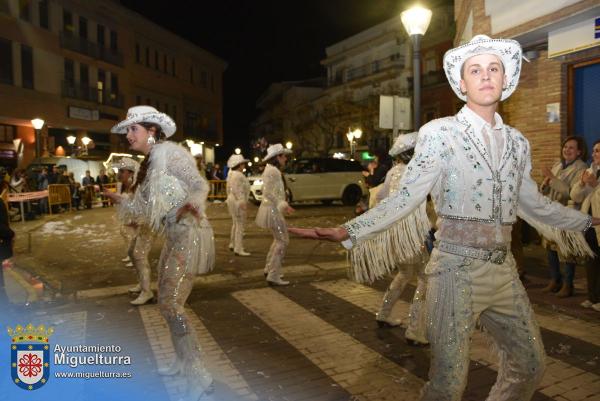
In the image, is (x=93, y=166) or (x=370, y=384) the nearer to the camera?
(x=370, y=384)

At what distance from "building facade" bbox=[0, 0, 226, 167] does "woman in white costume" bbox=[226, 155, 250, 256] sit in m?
13.2

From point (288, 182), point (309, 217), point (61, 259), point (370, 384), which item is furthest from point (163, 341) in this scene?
point (288, 182)

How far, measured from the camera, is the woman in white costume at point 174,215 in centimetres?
380

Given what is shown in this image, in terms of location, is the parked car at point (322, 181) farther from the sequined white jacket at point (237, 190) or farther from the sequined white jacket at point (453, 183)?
the sequined white jacket at point (453, 183)

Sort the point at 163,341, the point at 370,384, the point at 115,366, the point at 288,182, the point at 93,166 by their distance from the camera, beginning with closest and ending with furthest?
the point at 370,384
the point at 115,366
the point at 163,341
the point at 288,182
the point at 93,166

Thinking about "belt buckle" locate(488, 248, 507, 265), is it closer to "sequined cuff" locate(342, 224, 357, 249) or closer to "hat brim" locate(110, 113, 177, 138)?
"sequined cuff" locate(342, 224, 357, 249)

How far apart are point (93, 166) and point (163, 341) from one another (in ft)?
81.7

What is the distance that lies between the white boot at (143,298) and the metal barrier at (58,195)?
1468 centimetres

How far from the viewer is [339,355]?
463cm

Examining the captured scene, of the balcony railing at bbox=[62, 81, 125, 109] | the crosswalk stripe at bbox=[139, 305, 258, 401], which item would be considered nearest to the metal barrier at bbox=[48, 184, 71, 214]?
the crosswalk stripe at bbox=[139, 305, 258, 401]

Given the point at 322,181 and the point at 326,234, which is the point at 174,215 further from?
the point at 322,181

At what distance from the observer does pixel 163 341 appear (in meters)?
5.01

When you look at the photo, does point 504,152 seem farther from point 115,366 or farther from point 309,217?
point 309,217

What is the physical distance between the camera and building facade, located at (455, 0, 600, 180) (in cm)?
879
